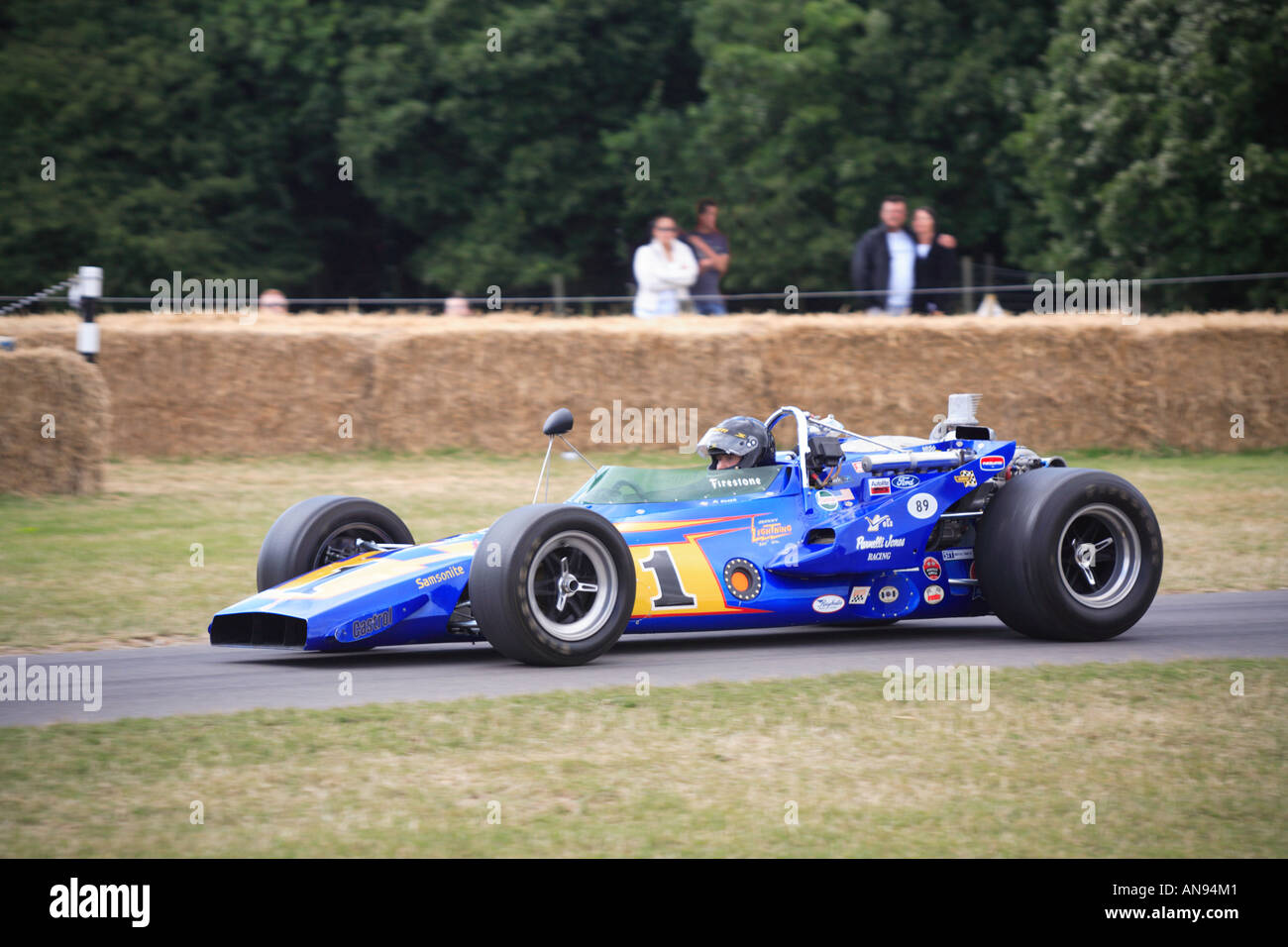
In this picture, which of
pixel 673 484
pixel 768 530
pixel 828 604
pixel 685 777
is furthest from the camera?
pixel 828 604

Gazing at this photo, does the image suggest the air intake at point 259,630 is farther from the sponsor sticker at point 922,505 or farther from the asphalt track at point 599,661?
the sponsor sticker at point 922,505

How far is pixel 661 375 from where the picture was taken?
17031mm

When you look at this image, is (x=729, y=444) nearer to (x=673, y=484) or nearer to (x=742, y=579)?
(x=673, y=484)

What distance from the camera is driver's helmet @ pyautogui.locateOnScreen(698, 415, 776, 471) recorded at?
8930 mm

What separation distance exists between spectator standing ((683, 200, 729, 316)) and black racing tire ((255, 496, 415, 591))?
346 inches

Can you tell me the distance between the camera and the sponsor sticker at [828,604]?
28.6ft

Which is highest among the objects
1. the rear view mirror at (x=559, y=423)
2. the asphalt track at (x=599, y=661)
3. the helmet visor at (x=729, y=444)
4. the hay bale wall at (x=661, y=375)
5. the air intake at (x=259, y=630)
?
the hay bale wall at (x=661, y=375)

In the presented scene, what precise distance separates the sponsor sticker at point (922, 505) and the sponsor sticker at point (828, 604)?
594 mm

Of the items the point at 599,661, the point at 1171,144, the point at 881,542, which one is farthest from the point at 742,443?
the point at 1171,144

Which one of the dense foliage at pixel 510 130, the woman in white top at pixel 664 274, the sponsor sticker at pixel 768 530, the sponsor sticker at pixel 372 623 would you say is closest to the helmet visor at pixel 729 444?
the sponsor sticker at pixel 768 530

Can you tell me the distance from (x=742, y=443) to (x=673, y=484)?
507 millimetres

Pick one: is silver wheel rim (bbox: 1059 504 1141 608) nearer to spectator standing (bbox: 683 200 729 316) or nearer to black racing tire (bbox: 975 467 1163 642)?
black racing tire (bbox: 975 467 1163 642)

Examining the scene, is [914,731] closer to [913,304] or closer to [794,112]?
[913,304]

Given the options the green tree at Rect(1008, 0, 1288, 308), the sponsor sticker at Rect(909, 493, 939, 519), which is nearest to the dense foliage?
the green tree at Rect(1008, 0, 1288, 308)
